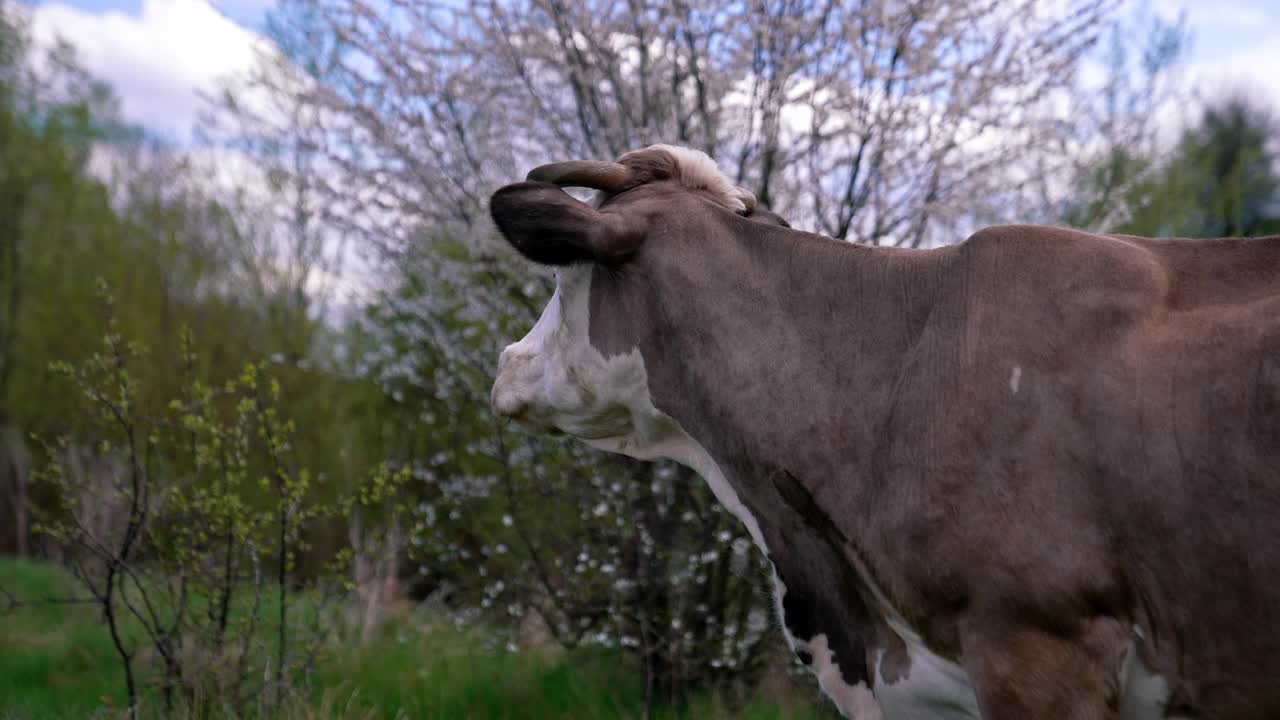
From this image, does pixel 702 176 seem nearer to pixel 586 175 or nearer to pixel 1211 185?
pixel 586 175

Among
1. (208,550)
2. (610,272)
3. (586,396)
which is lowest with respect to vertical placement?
(208,550)

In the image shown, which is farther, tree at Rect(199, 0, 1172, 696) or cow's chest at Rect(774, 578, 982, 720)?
tree at Rect(199, 0, 1172, 696)

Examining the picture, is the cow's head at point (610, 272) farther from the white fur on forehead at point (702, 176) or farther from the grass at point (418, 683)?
the grass at point (418, 683)

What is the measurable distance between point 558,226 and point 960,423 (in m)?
1.05

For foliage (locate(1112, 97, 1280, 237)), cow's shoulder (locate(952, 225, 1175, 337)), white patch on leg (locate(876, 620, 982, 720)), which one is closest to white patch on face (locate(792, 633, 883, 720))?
white patch on leg (locate(876, 620, 982, 720))

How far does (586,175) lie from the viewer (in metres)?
2.96

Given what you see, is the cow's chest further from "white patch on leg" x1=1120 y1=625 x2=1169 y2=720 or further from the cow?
"white patch on leg" x1=1120 y1=625 x2=1169 y2=720

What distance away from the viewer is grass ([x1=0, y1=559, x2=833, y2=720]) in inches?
187

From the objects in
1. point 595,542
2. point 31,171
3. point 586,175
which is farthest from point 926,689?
point 31,171

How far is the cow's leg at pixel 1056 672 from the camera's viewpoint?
2.13 m

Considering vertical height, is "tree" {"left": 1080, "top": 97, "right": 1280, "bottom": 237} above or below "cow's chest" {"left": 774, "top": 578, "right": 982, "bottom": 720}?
above

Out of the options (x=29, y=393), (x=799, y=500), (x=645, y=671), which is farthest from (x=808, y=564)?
(x=29, y=393)

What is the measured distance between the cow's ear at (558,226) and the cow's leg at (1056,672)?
124cm

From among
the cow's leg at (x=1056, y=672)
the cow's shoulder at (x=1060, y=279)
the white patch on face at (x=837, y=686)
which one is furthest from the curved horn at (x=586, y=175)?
the cow's leg at (x=1056, y=672)
